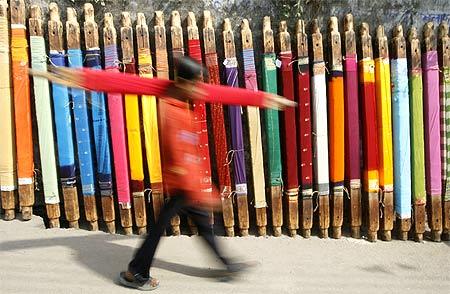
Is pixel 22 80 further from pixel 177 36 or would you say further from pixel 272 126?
pixel 272 126

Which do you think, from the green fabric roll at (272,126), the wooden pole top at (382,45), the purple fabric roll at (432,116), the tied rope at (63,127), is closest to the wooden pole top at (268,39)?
the green fabric roll at (272,126)

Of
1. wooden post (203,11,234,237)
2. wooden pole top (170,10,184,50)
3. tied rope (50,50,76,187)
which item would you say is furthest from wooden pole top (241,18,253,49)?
tied rope (50,50,76,187)

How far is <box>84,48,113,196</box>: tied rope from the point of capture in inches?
162

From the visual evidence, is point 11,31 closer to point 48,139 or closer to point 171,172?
point 48,139

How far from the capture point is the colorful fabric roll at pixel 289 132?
13.8 feet

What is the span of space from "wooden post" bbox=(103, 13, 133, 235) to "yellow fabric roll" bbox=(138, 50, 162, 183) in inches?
8.7

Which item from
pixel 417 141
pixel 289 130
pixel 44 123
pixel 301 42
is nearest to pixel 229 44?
pixel 301 42

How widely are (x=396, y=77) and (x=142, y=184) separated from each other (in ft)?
6.63

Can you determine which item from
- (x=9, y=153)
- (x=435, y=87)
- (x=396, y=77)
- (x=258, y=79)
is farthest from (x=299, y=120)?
(x=9, y=153)

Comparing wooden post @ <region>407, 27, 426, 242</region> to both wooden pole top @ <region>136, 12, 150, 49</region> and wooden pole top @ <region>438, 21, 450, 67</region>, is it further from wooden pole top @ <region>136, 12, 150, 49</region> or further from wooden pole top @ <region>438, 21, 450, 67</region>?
wooden pole top @ <region>136, 12, 150, 49</region>

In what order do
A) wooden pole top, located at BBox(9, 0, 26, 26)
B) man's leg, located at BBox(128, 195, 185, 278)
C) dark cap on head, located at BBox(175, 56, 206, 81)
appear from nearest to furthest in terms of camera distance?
dark cap on head, located at BBox(175, 56, 206, 81) < man's leg, located at BBox(128, 195, 185, 278) < wooden pole top, located at BBox(9, 0, 26, 26)

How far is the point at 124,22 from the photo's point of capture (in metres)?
4.15

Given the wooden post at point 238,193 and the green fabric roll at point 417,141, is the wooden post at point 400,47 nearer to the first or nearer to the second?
the green fabric roll at point 417,141

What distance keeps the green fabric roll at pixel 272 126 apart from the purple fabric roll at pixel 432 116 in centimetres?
113
